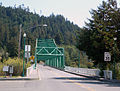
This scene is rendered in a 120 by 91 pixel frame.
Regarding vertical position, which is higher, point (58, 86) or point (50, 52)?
point (50, 52)

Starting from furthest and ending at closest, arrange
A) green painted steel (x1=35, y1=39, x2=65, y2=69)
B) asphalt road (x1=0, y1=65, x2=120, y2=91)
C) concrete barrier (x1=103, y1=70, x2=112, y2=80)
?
green painted steel (x1=35, y1=39, x2=65, y2=69)
concrete barrier (x1=103, y1=70, x2=112, y2=80)
asphalt road (x1=0, y1=65, x2=120, y2=91)

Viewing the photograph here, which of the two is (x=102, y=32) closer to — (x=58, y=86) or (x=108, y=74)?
(x=108, y=74)

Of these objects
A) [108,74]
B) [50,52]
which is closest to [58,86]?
[108,74]

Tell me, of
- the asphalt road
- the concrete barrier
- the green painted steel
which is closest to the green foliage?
the concrete barrier

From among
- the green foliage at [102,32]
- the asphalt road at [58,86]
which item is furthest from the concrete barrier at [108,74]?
the asphalt road at [58,86]

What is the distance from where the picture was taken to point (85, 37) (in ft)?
87.7

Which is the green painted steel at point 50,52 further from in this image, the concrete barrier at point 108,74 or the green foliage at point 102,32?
the concrete barrier at point 108,74

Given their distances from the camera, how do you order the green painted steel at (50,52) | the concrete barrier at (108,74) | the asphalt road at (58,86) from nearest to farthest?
the asphalt road at (58,86), the concrete barrier at (108,74), the green painted steel at (50,52)

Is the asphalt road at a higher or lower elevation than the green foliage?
lower

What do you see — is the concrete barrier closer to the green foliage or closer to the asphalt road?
the green foliage

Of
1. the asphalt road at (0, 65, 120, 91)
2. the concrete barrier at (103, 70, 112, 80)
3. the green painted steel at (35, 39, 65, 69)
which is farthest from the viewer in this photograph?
the green painted steel at (35, 39, 65, 69)

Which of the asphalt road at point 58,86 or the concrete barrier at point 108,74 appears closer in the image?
the asphalt road at point 58,86

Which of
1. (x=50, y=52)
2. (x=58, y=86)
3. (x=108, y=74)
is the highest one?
(x=50, y=52)

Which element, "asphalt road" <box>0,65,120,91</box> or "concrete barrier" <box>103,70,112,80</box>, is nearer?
"asphalt road" <box>0,65,120,91</box>
